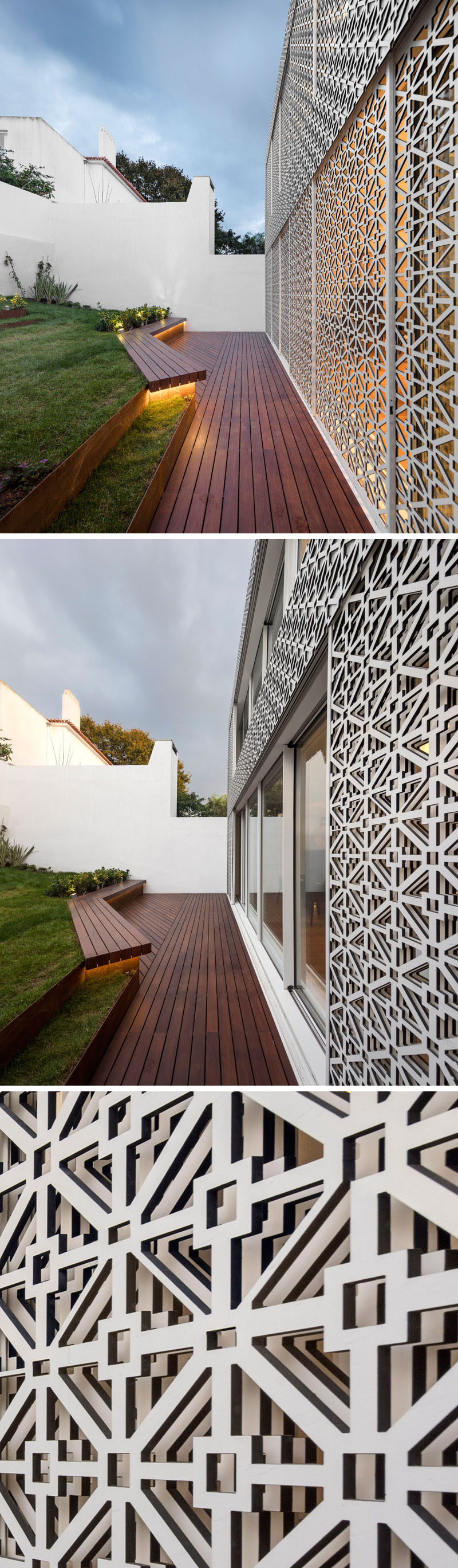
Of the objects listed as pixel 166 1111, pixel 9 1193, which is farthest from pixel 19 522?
pixel 9 1193

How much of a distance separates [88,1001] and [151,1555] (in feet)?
5.30

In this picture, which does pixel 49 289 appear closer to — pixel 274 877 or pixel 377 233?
pixel 377 233

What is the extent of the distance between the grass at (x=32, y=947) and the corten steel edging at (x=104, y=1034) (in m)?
0.14

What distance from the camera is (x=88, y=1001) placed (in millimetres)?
1262

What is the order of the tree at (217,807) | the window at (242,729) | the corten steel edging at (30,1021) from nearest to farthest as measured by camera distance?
the corten steel edging at (30,1021) → the tree at (217,807) → the window at (242,729)

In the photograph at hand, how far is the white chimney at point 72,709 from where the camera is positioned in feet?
4.02

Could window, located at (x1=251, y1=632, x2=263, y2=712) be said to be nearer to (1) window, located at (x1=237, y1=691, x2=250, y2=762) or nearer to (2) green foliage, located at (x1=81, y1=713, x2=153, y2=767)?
(1) window, located at (x1=237, y1=691, x2=250, y2=762)

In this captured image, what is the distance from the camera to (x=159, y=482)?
1.30m

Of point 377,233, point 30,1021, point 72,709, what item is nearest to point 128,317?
point 377,233

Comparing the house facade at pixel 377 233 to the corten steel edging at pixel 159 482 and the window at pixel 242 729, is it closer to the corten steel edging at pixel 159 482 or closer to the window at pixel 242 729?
the corten steel edging at pixel 159 482

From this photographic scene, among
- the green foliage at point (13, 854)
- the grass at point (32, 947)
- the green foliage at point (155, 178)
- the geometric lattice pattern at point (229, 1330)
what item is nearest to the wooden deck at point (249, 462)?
the green foliage at point (155, 178)

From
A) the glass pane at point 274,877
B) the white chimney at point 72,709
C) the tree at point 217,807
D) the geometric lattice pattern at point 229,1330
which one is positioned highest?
the white chimney at point 72,709

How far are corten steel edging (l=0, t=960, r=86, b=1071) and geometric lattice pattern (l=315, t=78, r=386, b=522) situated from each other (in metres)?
2.10

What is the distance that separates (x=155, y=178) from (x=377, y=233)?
0.93 metres
